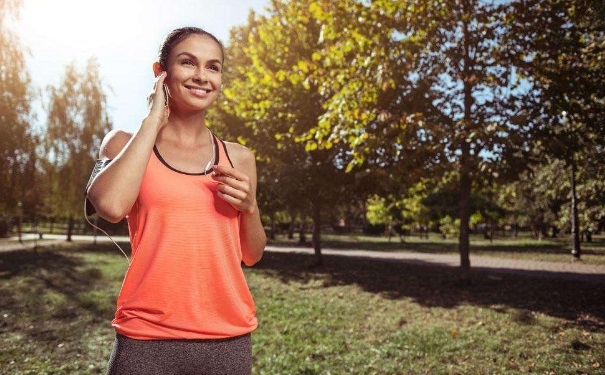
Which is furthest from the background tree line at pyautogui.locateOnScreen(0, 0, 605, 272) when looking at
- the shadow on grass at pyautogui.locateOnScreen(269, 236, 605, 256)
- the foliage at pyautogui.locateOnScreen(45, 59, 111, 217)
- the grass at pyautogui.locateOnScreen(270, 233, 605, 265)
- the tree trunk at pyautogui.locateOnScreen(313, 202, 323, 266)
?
the foliage at pyautogui.locateOnScreen(45, 59, 111, 217)

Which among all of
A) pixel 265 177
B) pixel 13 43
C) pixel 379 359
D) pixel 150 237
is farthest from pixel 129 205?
pixel 13 43

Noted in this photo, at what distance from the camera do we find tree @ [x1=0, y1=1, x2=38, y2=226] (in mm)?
15934

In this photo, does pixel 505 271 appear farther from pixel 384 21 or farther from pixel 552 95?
pixel 384 21

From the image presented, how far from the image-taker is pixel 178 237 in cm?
156

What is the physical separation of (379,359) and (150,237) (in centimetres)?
537

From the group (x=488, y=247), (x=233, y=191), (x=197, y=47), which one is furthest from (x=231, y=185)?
(x=488, y=247)

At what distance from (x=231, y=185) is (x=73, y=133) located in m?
29.9

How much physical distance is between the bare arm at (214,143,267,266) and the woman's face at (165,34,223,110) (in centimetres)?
30

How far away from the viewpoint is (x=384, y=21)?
8695 mm

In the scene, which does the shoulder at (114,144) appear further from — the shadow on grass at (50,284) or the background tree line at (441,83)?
the shadow on grass at (50,284)

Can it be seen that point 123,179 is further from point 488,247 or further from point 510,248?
point 488,247

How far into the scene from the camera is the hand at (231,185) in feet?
5.10

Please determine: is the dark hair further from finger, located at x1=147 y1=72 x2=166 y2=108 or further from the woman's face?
finger, located at x1=147 y1=72 x2=166 y2=108

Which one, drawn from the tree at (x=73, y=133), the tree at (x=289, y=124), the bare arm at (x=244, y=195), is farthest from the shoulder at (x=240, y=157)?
the tree at (x=73, y=133)
